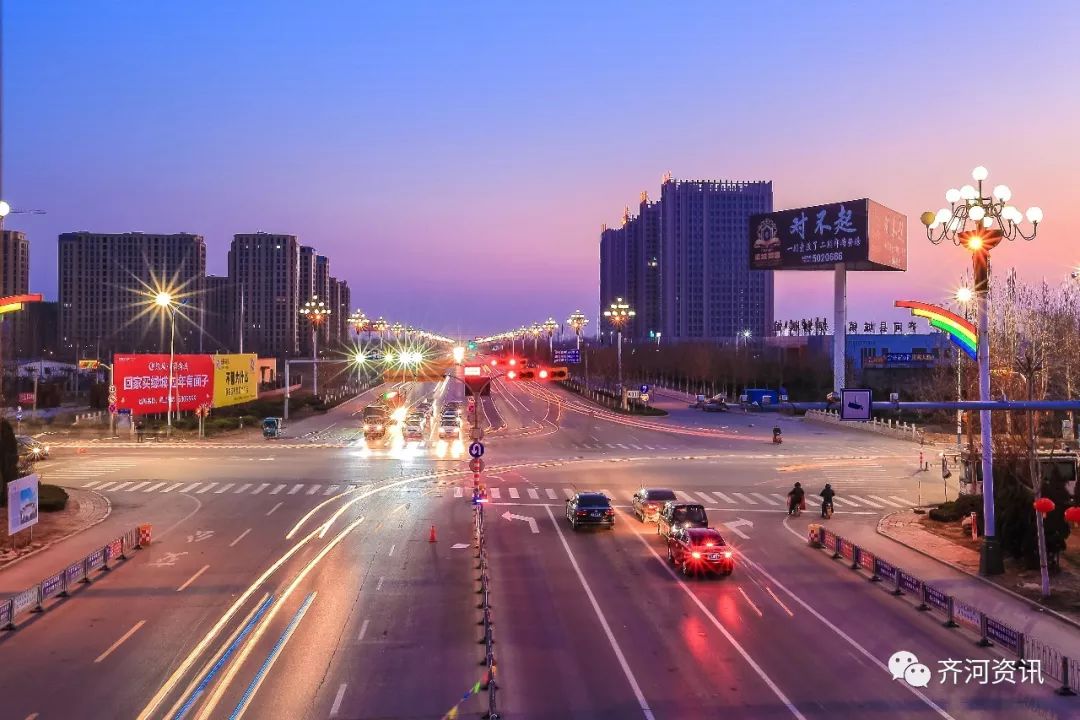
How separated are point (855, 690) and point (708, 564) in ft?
27.5

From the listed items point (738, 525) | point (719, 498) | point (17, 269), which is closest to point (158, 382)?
point (719, 498)

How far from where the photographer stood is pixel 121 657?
1659cm

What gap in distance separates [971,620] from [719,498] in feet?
64.7

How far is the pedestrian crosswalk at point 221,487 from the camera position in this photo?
39969 mm

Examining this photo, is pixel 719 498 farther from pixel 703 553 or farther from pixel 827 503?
pixel 703 553

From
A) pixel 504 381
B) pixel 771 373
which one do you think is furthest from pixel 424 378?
pixel 771 373

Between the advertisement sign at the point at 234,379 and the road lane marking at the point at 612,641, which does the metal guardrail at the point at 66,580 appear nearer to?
the road lane marking at the point at 612,641

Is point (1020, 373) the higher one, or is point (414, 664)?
point (1020, 373)

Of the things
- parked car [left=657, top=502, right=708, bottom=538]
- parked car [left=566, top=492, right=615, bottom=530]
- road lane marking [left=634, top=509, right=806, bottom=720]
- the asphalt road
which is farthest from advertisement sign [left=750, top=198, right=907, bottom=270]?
road lane marking [left=634, top=509, right=806, bottom=720]

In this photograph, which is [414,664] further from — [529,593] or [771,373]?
[771,373]

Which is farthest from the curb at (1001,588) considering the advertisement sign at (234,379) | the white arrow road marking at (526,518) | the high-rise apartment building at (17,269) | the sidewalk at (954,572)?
the high-rise apartment building at (17,269)

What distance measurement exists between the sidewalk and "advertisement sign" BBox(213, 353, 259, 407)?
57039 mm

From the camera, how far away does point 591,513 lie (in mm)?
30422

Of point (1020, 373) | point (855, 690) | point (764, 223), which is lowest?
point (855, 690)
